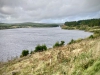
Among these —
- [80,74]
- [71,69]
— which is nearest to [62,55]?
[71,69]

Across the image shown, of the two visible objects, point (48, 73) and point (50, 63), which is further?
point (50, 63)

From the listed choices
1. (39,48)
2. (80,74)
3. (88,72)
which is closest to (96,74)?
(88,72)

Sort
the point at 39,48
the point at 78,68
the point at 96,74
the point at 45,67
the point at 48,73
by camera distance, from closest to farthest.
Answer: the point at 96,74 → the point at 78,68 → the point at 48,73 → the point at 45,67 → the point at 39,48

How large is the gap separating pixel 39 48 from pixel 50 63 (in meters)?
22.8

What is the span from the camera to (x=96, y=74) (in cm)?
744

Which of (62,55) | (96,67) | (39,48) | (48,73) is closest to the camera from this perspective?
(96,67)

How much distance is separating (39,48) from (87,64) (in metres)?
26.0

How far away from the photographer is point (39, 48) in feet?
114

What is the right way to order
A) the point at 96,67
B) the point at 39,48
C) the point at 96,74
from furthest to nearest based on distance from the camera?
1. the point at 39,48
2. the point at 96,67
3. the point at 96,74

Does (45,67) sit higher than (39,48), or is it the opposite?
(45,67)

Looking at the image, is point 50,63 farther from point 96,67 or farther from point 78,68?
point 96,67

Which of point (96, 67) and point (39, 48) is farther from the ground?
point (96, 67)

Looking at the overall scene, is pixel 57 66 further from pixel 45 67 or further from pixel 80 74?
pixel 80 74

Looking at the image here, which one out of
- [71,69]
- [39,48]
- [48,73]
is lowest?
[39,48]
